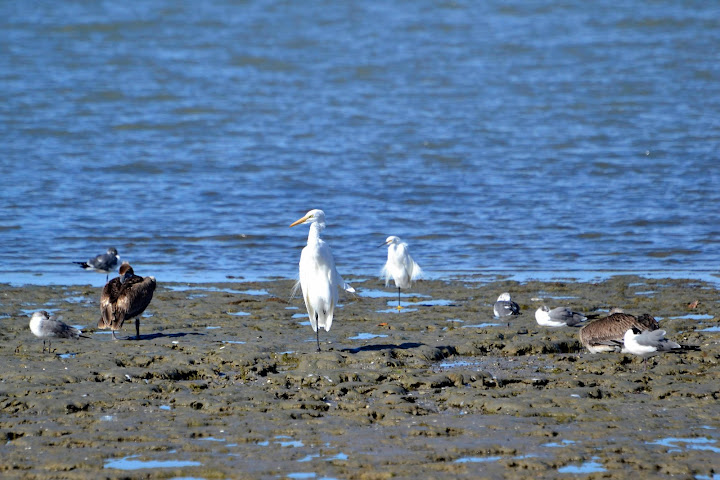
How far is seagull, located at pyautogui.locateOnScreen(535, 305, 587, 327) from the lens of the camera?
10.8m

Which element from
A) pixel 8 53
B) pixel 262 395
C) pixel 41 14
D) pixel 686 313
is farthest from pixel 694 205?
pixel 41 14

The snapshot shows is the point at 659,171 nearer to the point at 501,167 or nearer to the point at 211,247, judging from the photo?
the point at 501,167

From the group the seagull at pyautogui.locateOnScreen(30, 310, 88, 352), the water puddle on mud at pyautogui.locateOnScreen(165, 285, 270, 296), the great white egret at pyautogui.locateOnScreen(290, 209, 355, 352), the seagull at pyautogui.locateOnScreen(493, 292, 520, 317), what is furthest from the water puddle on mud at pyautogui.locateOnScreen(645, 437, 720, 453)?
the water puddle on mud at pyautogui.locateOnScreen(165, 285, 270, 296)

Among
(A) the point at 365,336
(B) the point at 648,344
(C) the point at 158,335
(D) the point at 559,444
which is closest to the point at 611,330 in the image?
(B) the point at 648,344

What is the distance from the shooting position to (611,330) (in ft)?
31.4

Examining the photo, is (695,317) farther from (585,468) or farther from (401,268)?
(585,468)

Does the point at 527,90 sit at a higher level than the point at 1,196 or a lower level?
higher

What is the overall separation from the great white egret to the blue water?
16.8 feet

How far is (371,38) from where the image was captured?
4959 cm

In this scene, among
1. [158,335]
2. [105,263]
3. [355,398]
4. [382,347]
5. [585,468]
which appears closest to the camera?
[585,468]

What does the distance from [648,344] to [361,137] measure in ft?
Answer: 75.9

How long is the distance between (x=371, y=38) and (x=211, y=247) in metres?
33.4

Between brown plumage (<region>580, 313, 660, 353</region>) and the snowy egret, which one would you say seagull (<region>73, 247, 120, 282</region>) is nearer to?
the snowy egret

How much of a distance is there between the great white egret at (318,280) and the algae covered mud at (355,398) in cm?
34
